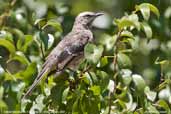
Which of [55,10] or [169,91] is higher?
[55,10]

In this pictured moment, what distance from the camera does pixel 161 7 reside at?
21.2 ft

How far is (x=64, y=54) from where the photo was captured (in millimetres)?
4688

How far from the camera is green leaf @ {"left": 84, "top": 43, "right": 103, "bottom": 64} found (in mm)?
3912

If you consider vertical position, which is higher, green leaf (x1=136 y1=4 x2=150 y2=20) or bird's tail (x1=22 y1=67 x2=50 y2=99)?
green leaf (x1=136 y1=4 x2=150 y2=20)

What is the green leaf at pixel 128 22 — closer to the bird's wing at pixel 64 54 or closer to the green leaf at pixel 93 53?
the green leaf at pixel 93 53

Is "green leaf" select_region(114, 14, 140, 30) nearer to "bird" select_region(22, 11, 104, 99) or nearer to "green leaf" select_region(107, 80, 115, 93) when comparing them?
"green leaf" select_region(107, 80, 115, 93)

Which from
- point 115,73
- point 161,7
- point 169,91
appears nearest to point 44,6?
point 161,7

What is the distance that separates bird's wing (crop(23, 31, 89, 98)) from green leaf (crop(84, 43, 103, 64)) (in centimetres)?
44

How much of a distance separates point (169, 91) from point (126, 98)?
0.47 m

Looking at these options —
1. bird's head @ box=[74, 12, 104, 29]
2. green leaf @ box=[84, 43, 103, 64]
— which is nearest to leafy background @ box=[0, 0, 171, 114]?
green leaf @ box=[84, 43, 103, 64]

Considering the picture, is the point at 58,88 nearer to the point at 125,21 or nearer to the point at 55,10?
the point at 125,21

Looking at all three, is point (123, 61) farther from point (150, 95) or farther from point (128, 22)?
point (150, 95)

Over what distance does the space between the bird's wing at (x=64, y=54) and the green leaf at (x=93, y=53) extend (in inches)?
17.2

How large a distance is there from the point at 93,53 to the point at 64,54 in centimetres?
78
